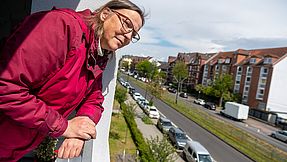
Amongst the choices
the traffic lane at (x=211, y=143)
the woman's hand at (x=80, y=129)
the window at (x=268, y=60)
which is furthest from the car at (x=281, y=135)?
the woman's hand at (x=80, y=129)

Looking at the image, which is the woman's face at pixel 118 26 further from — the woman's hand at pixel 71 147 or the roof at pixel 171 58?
the roof at pixel 171 58

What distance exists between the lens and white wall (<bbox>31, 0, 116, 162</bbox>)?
1.90 m

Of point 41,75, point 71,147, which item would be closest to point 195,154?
point 71,147

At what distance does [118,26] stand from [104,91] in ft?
4.16

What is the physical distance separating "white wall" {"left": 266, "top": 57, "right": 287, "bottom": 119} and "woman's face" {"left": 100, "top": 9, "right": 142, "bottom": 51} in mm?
31090

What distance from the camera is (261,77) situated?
30125mm

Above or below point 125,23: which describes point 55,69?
below

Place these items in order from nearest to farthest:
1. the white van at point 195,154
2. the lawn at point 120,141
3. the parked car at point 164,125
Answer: the lawn at point 120,141 < the white van at point 195,154 < the parked car at point 164,125

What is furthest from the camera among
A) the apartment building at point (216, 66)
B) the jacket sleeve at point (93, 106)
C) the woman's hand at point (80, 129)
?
the apartment building at point (216, 66)

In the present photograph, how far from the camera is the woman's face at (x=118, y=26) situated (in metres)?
0.93

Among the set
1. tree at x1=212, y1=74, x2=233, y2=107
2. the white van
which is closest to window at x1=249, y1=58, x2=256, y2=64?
tree at x1=212, y1=74, x2=233, y2=107

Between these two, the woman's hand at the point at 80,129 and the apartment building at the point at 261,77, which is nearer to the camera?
the woman's hand at the point at 80,129

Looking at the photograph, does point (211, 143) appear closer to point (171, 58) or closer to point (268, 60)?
point (268, 60)

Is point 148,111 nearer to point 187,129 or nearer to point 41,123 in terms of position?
point 187,129
